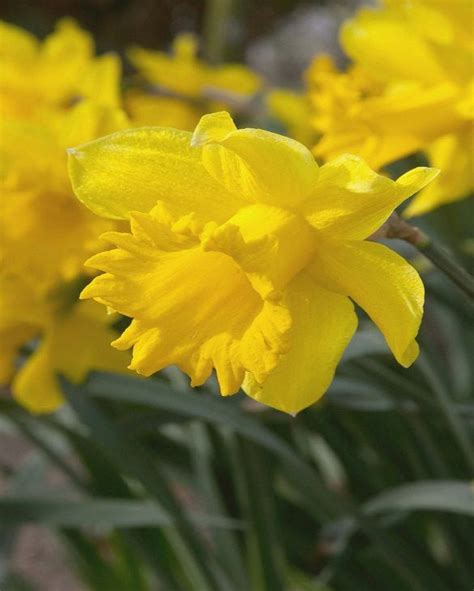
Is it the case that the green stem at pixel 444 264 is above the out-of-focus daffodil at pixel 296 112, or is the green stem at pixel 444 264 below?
above

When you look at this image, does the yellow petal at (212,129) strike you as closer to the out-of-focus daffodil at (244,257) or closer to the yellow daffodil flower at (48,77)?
the out-of-focus daffodil at (244,257)

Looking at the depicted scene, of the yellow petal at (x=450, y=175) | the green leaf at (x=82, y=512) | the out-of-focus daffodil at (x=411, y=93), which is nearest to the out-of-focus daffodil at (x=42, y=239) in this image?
the green leaf at (x=82, y=512)

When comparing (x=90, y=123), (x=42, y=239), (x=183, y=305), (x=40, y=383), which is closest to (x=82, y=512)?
(x=40, y=383)

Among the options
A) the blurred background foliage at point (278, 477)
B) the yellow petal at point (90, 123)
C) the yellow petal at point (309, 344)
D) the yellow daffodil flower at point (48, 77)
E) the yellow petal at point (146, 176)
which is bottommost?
the blurred background foliage at point (278, 477)

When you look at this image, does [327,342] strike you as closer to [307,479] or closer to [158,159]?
[158,159]

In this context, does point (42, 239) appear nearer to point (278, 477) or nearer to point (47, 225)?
point (47, 225)

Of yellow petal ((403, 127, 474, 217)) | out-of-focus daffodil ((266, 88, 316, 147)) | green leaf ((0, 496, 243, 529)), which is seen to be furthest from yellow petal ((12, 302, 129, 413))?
out-of-focus daffodil ((266, 88, 316, 147))

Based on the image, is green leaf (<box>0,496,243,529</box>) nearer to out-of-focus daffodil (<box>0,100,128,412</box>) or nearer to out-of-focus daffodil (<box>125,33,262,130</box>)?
out-of-focus daffodil (<box>0,100,128,412</box>)
